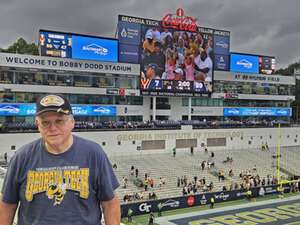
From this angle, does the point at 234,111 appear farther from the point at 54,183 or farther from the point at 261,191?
the point at 54,183

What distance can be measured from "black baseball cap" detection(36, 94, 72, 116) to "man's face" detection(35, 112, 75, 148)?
0.04 metres

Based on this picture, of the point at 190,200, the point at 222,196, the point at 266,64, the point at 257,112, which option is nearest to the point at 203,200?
the point at 190,200

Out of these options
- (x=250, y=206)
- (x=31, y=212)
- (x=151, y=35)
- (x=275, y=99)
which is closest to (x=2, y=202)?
(x=31, y=212)

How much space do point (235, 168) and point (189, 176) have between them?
5.64 m

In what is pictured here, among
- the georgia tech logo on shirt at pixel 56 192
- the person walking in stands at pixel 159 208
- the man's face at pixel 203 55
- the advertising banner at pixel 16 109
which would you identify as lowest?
the person walking in stands at pixel 159 208

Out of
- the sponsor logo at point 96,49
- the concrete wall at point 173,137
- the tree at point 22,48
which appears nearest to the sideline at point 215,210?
the concrete wall at point 173,137

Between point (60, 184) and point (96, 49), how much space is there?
33.9m

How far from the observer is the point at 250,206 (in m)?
22.8

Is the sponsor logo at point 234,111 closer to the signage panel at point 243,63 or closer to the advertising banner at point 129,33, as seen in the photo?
the signage panel at point 243,63

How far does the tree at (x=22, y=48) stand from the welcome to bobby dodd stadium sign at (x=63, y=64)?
75.9 ft

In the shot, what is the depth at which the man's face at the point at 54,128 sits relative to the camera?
87.0 inches

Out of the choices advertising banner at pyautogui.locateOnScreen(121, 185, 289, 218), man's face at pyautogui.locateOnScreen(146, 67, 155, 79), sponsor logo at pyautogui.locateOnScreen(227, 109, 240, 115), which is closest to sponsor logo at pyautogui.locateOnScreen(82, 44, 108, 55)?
man's face at pyautogui.locateOnScreen(146, 67, 155, 79)

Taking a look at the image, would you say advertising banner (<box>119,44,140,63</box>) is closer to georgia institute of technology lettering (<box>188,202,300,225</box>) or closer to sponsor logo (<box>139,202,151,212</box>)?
sponsor logo (<box>139,202,151,212</box>)

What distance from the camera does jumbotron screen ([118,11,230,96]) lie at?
36344 mm
